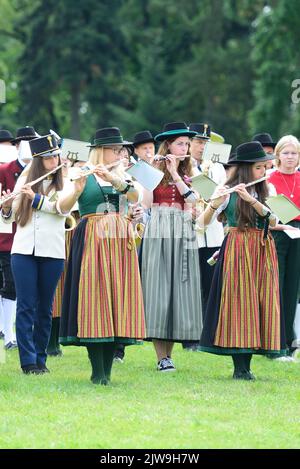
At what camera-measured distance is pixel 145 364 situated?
11008 mm

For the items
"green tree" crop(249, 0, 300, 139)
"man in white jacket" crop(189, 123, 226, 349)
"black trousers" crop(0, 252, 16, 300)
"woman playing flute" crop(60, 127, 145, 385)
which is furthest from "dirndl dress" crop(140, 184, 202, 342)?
"green tree" crop(249, 0, 300, 139)

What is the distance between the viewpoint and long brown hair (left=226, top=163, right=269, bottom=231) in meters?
9.65

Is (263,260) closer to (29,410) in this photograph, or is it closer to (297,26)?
(29,410)

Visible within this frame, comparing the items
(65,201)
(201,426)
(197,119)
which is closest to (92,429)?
(201,426)

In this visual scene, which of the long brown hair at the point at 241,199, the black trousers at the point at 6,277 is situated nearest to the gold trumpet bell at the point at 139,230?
the long brown hair at the point at 241,199

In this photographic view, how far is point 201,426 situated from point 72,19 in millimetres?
40086

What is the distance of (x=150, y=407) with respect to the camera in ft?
26.7

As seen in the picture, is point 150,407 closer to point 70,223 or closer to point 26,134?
point 70,223

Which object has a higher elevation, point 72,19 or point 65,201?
point 72,19

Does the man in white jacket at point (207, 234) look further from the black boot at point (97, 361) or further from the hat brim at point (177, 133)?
the black boot at point (97, 361)

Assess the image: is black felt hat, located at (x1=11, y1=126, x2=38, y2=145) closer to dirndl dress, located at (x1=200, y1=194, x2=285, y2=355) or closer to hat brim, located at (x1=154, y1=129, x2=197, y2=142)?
hat brim, located at (x1=154, y1=129, x2=197, y2=142)

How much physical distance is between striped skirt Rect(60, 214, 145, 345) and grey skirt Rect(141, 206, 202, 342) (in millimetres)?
1204

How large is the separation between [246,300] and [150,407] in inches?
71.6

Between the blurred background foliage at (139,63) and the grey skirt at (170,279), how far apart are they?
32493mm
